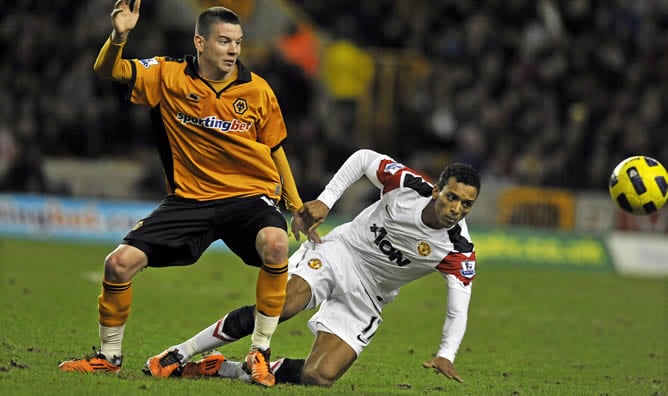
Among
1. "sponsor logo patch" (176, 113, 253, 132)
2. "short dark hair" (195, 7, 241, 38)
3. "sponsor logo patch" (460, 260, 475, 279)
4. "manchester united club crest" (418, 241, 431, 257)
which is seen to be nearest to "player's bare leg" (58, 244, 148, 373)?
"sponsor logo patch" (176, 113, 253, 132)


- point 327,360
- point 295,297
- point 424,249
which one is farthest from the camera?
point 424,249

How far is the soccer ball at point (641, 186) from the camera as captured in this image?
28.2ft

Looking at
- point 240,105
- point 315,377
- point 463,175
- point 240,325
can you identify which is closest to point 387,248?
point 463,175

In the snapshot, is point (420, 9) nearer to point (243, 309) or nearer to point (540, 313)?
point (540, 313)

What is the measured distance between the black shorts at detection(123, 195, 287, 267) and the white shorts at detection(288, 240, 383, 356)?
798 mm

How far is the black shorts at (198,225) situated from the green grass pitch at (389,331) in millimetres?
825

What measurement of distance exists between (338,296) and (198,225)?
1.45 m

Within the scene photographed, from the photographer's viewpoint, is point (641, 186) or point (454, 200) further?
point (641, 186)

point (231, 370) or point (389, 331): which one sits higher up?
point (231, 370)

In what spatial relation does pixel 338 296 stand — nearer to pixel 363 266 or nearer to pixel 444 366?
pixel 363 266

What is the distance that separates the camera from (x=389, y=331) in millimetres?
11047

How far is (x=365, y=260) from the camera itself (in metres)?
7.86

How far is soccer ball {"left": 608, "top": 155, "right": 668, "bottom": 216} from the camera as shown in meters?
8.59

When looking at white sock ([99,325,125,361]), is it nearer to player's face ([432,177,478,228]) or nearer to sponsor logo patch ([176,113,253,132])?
sponsor logo patch ([176,113,253,132])
